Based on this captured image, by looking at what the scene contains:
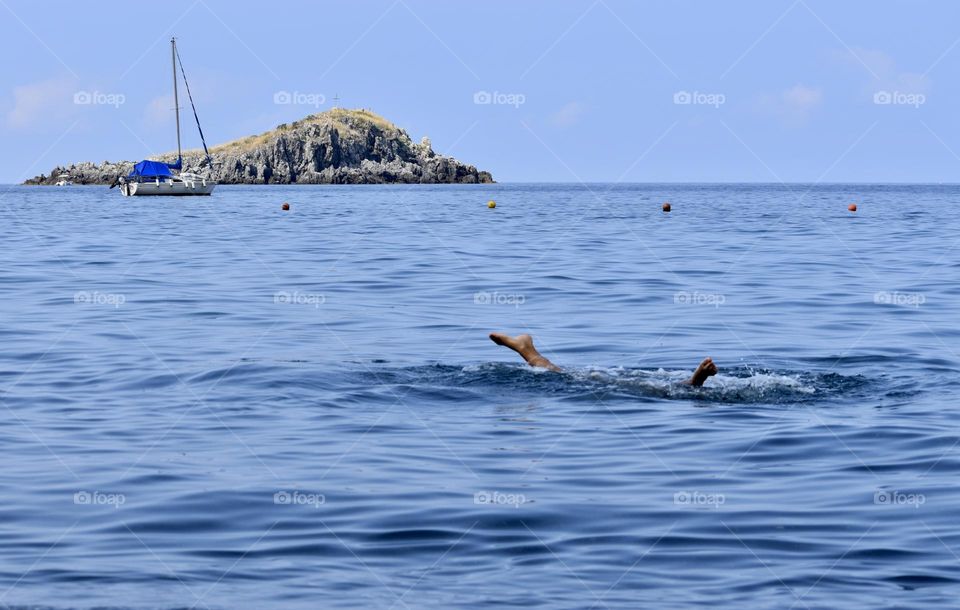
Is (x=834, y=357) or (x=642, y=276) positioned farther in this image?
(x=642, y=276)

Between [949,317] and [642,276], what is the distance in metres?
9.33

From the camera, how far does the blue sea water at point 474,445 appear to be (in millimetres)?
9094

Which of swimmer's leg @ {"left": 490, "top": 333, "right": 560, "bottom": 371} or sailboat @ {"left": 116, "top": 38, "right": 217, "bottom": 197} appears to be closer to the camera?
swimmer's leg @ {"left": 490, "top": 333, "right": 560, "bottom": 371}

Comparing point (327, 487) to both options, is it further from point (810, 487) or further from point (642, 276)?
point (642, 276)

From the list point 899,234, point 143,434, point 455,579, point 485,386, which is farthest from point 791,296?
point 899,234

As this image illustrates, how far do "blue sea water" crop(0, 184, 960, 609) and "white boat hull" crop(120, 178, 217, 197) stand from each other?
259 feet

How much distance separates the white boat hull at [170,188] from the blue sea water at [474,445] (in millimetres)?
78826

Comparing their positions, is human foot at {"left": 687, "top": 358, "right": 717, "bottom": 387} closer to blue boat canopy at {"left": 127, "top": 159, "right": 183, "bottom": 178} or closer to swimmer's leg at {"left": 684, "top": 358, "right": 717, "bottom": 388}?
swimmer's leg at {"left": 684, "top": 358, "right": 717, "bottom": 388}

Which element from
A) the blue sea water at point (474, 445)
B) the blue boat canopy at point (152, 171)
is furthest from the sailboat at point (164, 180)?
the blue sea water at point (474, 445)

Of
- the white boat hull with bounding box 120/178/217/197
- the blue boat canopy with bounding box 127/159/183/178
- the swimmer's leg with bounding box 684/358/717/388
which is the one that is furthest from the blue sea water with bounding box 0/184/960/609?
the blue boat canopy with bounding box 127/159/183/178

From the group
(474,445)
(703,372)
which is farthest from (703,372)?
(474,445)

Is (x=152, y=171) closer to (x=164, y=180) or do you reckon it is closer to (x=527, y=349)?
(x=164, y=180)

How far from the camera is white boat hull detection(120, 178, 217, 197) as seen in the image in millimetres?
107750

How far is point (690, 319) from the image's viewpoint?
2436cm
